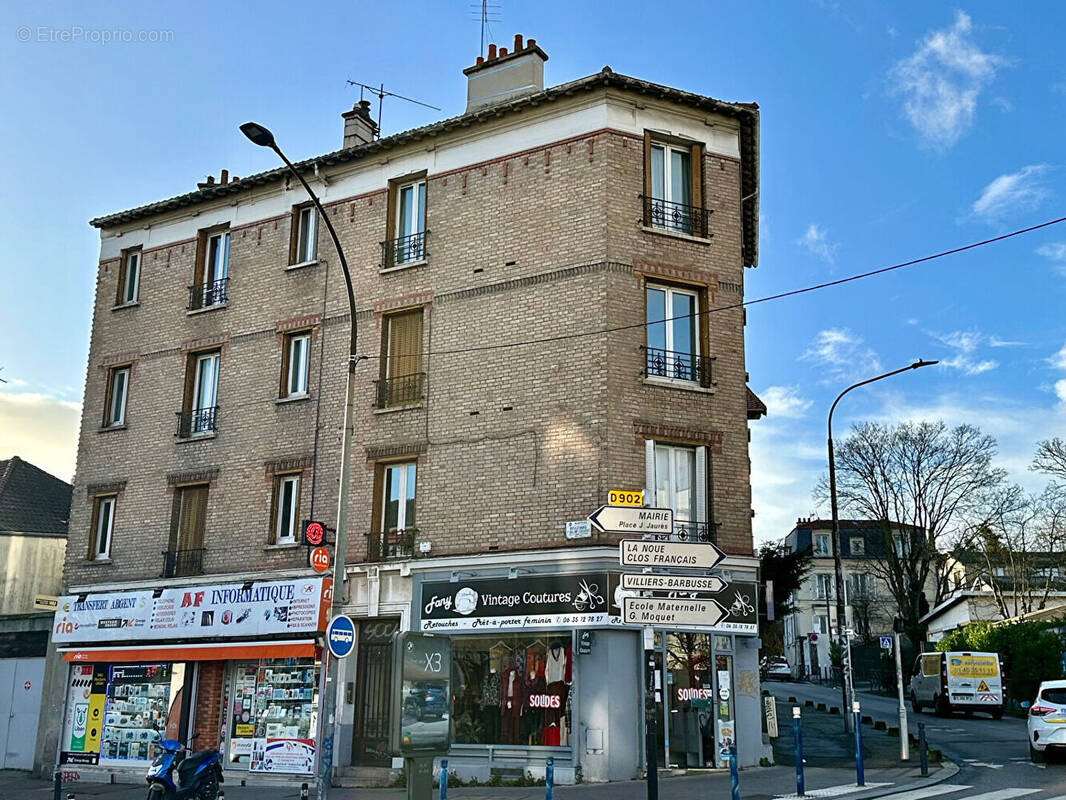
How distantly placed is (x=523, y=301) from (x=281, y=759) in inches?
401

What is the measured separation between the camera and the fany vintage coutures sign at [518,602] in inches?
707

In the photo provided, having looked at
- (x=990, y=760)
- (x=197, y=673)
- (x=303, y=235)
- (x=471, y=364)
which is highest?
(x=303, y=235)

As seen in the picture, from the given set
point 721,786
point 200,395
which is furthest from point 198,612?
point 721,786

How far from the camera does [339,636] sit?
14203 mm

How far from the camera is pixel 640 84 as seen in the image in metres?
20.2

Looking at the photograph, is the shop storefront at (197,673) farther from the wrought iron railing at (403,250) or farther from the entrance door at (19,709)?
the wrought iron railing at (403,250)

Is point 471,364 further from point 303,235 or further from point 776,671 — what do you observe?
point 776,671

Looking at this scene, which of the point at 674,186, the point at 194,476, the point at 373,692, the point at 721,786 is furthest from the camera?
the point at 194,476

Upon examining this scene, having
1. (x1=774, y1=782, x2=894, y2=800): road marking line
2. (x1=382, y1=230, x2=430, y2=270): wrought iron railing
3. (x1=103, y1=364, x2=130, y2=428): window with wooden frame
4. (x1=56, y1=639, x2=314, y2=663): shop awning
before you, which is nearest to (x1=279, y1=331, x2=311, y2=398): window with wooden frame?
(x1=382, y1=230, x2=430, y2=270): wrought iron railing

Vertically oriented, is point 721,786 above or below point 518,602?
below

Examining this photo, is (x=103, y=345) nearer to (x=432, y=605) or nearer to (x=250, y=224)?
Answer: (x=250, y=224)

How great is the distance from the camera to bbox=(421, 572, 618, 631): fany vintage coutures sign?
17953 mm

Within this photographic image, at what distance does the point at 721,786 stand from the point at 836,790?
174cm

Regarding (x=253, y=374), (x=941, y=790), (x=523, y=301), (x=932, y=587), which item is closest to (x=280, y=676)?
(x=253, y=374)
